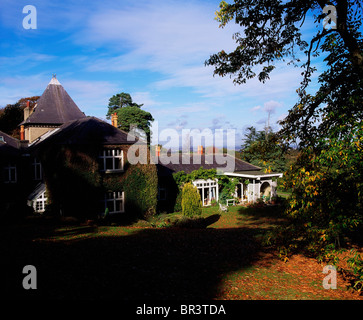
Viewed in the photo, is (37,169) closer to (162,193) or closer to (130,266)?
(162,193)

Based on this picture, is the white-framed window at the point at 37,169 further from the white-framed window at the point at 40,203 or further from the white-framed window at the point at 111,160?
the white-framed window at the point at 111,160

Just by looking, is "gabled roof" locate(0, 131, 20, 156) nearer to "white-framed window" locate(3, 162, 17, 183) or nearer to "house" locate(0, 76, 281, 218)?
"house" locate(0, 76, 281, 218)

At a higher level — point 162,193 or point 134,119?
point 134,119

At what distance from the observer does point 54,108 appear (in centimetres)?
3306

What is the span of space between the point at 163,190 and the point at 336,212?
74.9 ft

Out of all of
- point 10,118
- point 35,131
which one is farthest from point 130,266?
point 10,118

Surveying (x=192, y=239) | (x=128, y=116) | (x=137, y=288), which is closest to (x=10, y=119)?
(x=128, y=116)

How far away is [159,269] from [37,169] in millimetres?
23916

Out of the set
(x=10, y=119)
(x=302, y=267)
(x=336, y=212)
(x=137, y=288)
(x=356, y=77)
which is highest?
(x=10, y=119)

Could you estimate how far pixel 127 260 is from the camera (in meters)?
8.69

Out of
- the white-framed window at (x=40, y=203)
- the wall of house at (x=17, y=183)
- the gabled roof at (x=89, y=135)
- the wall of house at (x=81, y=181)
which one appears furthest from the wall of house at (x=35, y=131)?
the white-framed window at (x=40, y=203)

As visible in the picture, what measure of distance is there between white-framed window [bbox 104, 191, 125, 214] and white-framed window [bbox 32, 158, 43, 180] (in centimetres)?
907

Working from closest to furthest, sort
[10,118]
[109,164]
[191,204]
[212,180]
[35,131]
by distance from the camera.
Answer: [191,204] < [109,164] < [212,180] < [35,131] < [10,118]
